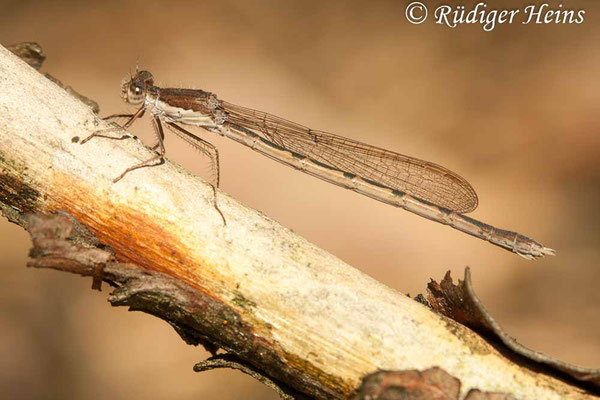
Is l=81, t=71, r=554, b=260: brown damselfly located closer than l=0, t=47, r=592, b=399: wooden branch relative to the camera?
No

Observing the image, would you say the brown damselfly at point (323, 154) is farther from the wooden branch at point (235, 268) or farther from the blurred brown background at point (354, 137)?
the wooden branch at point (235, 268)

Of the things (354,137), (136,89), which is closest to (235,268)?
(136,89)

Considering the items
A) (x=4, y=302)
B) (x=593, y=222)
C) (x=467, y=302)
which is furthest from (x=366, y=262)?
(x=4, y=302)

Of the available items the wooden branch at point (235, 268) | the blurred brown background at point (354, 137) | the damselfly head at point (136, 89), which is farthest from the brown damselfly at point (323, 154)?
the wooden branch at point (235, 268)

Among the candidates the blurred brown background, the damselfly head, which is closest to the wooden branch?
the damselfly head

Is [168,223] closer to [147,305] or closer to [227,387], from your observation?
[147,305]

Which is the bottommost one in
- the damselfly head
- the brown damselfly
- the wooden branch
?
the wooden branch

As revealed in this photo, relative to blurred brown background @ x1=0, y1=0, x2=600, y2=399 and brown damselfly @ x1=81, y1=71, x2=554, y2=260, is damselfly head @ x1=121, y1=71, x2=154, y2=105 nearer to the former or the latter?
brown damselfly @ x1=81, y1=71, x2=554, y2=260
